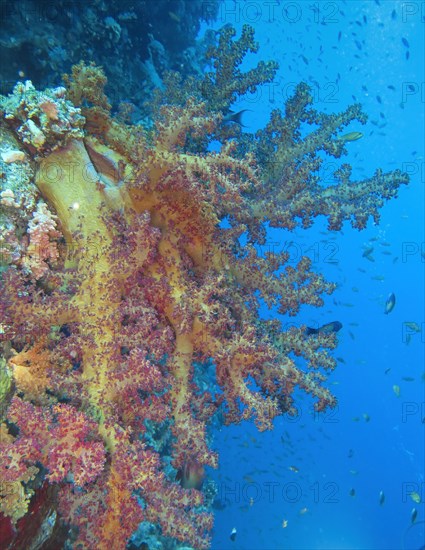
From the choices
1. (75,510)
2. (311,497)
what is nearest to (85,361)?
(75,510)

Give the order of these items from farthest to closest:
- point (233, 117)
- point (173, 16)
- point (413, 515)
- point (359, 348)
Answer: point (359, 348)
point (413, 515)
point (173, 16)
point (233, 117)

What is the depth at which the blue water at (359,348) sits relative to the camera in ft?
153

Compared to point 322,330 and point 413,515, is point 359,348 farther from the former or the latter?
point 322,330

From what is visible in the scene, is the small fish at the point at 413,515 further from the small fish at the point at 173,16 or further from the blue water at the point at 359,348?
the blue water at the point at 359,348

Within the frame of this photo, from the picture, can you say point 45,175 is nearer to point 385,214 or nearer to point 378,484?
point 378,484

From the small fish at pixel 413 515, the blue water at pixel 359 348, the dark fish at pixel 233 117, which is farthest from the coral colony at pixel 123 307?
the blue water at pixel 359 348

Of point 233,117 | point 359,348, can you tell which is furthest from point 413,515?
point 359,348

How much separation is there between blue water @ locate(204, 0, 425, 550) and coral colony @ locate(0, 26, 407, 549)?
130 ft

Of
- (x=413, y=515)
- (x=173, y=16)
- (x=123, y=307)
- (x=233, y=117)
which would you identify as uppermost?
(x=173, y=16)

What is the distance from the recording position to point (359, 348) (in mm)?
71500

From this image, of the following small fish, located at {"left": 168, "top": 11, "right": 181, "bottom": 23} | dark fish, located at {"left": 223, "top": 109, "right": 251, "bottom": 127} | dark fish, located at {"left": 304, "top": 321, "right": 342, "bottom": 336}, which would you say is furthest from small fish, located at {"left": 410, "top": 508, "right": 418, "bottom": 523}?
small fish, located at {"left": 168, "top": 11, "right": 181, "bottom": 23}

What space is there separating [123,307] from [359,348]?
7508 cm

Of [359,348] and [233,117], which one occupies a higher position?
[359,348]

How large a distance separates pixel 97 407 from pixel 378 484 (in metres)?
66.4
